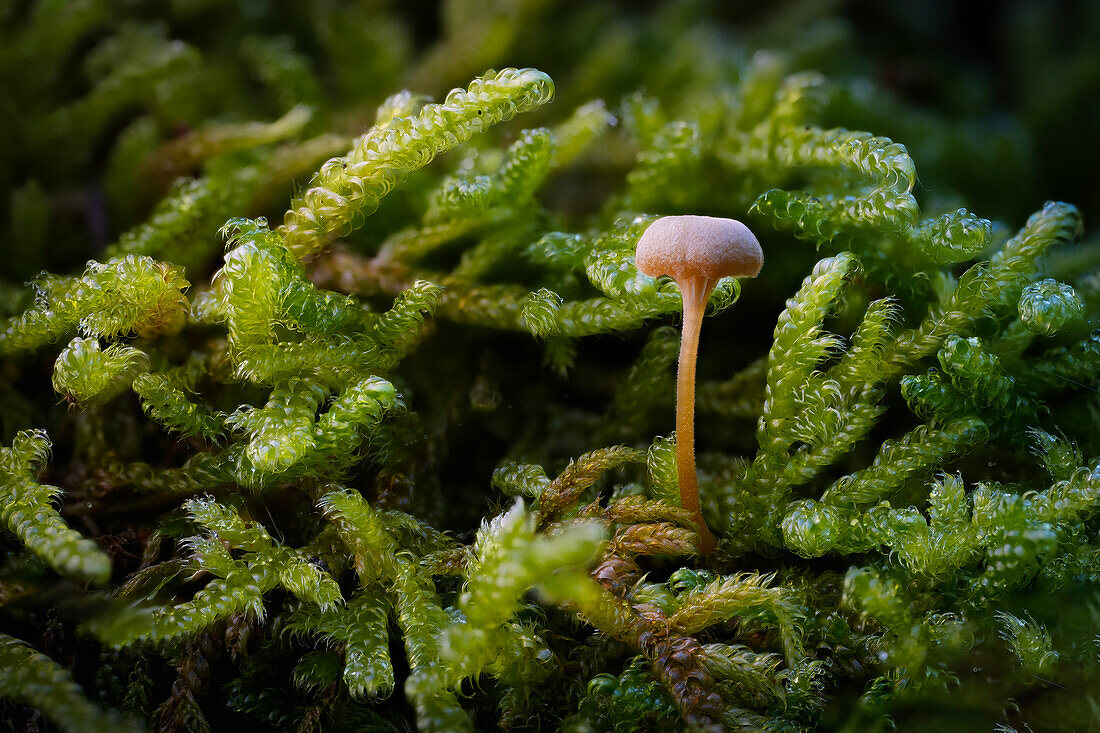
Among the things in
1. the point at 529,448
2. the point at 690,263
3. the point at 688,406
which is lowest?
the point at 529,448

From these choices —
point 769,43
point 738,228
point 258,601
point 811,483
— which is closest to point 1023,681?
point 811,483

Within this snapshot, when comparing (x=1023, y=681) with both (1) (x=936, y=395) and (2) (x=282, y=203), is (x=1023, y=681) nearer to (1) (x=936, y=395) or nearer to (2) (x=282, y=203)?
(1) (x=936, y=395)

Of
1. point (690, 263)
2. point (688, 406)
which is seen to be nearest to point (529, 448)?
point (688, 406)

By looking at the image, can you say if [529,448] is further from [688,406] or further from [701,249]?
[701,249]

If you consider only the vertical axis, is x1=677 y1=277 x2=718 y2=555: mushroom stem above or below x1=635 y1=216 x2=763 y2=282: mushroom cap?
below

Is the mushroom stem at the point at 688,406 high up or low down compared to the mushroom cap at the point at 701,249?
down

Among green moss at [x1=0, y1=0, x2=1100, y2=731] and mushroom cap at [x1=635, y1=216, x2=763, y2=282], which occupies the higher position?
mushroom cap at [x1=635, y1=216, x2=763, y2=282]
